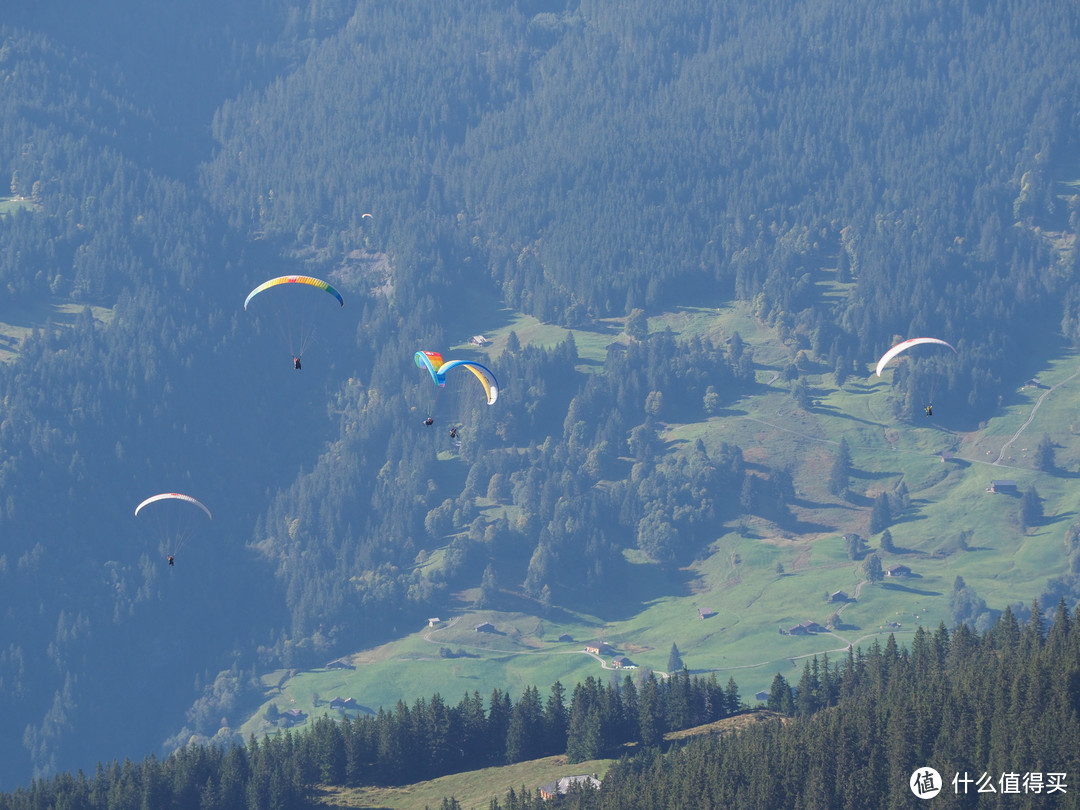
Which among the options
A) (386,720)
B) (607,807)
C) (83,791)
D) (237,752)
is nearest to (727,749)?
(607,807)

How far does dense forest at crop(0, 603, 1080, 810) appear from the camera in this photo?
4766 inches

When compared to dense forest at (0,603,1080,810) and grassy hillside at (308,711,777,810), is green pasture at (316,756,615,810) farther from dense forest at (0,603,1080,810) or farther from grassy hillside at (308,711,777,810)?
dense forest at (0,603,1080,810)

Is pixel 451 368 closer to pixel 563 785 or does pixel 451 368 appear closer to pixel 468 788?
pixel 563 785

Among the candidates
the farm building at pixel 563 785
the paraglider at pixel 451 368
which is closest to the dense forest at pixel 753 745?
the farm building at pixel 563 785

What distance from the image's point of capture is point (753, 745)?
5157 inches

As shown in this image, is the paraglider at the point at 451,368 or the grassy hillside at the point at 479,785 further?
the grassy hillside at the point at 479,785

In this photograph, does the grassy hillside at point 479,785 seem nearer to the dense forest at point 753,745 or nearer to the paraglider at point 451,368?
the dense forest at point 753,745

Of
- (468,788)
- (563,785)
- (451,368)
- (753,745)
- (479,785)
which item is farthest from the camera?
(468,788)

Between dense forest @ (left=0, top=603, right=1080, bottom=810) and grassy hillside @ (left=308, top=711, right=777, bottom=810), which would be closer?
dense forest @ (left=0, top=603, right=1080, bottom=810)

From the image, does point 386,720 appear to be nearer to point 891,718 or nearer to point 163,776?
point 163,776

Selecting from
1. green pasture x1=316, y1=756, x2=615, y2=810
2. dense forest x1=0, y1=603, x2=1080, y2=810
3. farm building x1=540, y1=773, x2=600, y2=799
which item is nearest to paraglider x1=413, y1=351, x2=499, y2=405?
dense forest x1=0, y1=603, x2=1080, y2=810

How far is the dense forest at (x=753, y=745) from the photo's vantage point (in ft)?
397

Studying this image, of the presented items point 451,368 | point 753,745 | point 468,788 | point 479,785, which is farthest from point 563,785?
point 451,368

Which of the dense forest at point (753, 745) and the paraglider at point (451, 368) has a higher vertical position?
the paraglider at point (451, 368)
